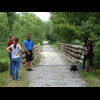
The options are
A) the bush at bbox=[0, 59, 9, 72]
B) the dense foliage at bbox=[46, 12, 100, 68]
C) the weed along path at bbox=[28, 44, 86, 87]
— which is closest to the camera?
the weed along path at bbox=[28, 44, 86, 87]

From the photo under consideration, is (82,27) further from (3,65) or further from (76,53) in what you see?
(3,65)

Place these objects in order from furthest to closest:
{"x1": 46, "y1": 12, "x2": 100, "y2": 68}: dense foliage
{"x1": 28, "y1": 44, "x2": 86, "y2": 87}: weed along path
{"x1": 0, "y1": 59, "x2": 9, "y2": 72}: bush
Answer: {"x1": 0, "y1": 59, "x2": 9, "y2": 72}: bush < {"x1": 46, "y1": 12, "x2": 100, "y2": 68}: dense foliage < {"x1": 28, "y1": 44, "x2": 86, "y2": 87}: weed along path

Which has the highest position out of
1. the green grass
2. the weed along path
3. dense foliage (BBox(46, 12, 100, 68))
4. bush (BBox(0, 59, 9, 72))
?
dense foliage (BBox(46, 12, 100, 68))

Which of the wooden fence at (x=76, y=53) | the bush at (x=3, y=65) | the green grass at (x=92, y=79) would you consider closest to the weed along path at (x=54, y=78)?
the green grass at (x=92, y=79)

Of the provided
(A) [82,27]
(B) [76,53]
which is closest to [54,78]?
(B) [76,53]

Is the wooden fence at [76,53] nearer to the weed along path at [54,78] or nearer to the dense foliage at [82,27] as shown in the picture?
the dense foliage at [82,27]

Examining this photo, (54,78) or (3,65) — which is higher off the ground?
(3,65)

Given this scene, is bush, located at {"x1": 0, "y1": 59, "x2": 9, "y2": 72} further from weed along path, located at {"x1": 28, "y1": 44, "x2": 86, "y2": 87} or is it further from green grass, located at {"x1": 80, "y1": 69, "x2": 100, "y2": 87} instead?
green grass, located at {"x1": 80, "y1": 69, "x2": 100, "y2": 87}

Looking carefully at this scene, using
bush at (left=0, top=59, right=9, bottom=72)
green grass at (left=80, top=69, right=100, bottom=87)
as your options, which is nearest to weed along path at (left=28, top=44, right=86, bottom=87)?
green grass at (left=80, top=69, right=100, bottom=87)
